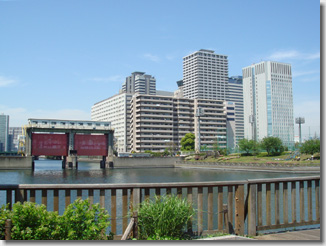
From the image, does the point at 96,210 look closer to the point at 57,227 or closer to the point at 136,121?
the point at 57,227

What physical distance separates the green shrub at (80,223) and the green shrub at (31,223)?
0.16 meters

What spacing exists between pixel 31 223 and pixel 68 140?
98.8 metres

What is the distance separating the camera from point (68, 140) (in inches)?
3949

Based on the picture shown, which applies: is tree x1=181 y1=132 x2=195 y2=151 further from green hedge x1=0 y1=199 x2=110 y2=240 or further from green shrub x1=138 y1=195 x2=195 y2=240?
green hedge x1=0 y1=199 x2=110 y2=240

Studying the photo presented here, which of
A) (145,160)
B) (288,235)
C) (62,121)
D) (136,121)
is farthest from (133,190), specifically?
(136,121)

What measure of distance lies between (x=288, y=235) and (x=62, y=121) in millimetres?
97840

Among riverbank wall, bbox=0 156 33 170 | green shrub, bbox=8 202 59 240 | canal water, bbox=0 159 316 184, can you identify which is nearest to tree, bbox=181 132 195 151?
canal water, bbox=0 159 316 184

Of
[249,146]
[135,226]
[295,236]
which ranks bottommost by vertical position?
[295,236]

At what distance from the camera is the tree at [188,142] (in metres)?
152

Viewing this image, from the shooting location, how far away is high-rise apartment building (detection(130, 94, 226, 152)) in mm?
156125

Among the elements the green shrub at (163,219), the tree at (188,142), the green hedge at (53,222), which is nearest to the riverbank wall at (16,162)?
the tree at (188,142)

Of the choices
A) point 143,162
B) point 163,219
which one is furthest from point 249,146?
point 163,219

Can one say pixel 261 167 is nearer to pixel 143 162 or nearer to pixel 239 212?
pixel 143 162

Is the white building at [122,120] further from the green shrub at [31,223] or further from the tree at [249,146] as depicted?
the green shrub at [31,223]
